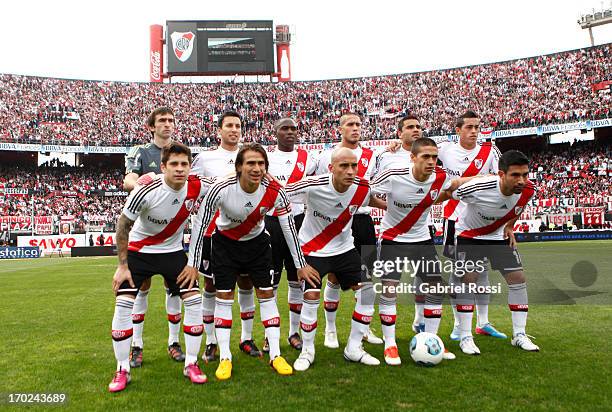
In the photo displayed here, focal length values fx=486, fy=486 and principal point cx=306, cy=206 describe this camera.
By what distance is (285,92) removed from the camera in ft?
152

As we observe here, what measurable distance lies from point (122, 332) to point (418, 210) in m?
3.33

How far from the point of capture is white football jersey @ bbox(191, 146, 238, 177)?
19.6 feet

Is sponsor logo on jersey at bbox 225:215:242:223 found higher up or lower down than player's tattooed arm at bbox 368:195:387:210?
lower down

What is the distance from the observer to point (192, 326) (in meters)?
4.82

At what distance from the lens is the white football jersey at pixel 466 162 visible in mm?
6684

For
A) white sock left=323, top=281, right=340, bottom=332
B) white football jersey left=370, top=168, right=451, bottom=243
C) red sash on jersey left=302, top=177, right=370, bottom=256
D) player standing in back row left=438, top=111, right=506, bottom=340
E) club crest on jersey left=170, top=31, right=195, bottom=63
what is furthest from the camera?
club crest on jersey left=170, top=31, right=195, bottom=63

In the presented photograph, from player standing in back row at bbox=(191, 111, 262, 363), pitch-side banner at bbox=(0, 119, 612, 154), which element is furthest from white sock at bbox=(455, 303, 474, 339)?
pitch-side banner at bbox=(0, 119, 612, 154)

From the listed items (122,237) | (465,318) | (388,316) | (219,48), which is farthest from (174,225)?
(219,48)

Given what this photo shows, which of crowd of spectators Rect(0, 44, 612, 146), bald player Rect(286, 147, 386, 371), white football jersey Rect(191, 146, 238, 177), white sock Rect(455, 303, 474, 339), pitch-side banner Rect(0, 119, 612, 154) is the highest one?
crowd of spectators Rect(0, 44, 612, 146)

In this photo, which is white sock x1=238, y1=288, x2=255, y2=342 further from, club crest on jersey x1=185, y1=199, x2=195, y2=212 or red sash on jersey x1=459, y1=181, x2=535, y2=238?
red sash on jersey x1=459, y1=181, x2=535, y2=238

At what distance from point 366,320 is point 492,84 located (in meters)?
41.2

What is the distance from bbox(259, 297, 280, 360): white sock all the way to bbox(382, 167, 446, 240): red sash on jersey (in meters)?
1.52

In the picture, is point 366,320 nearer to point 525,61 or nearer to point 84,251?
point 84,251

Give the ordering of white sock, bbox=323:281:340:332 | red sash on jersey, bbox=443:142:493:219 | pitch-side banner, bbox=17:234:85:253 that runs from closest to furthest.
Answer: white sock, bbox=323:281:340:332 < red sash on jersey, bbox=443:142:493:219 < pitch-side banner, bbox=17:234:85:253
